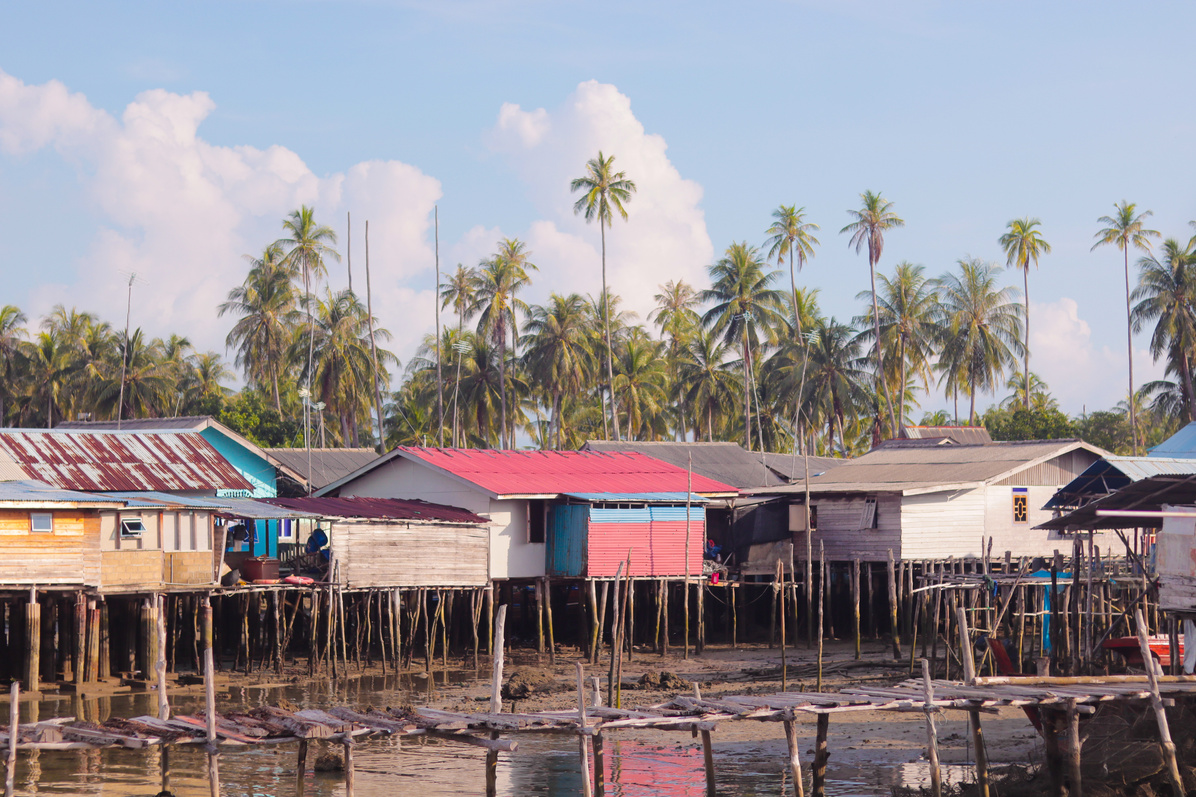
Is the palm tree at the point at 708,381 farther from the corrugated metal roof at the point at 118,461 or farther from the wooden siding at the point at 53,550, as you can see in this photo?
the wooden siding at the point at 53,550

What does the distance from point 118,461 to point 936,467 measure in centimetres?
2226

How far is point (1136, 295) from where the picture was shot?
182 feet

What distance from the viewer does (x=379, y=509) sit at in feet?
98.7

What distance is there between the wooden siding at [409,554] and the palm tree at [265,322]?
29.5 metres

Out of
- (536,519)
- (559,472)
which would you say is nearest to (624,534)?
(536,519)

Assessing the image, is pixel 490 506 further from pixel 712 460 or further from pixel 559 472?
pixel 712 460

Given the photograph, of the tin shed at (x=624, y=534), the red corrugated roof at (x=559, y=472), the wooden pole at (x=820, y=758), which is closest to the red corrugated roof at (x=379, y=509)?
the red corrugated roof at (x=559, y=472)

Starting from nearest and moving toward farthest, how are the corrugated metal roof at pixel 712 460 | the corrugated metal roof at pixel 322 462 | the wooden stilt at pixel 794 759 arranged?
1. the wooden stilt at pixel 794 759
2. the corrugated metal roof at pixel 712 460
3. the corrugated metal roof at pixel 322 462

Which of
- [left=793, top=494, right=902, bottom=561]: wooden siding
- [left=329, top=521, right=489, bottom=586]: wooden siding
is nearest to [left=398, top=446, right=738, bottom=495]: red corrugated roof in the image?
[left=329, top=521, right=489, bottom=586]: wooden siding

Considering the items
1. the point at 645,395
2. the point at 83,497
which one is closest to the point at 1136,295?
the point at 645,395

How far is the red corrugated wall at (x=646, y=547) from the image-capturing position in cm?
3222

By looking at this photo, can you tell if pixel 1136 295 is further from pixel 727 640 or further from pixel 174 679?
pixel 174 679

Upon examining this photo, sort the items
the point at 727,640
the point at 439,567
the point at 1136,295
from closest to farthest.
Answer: the point at 439,567 → the point at 727,640 → the point at 1136,295

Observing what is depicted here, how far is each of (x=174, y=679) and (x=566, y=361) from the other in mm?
31948
